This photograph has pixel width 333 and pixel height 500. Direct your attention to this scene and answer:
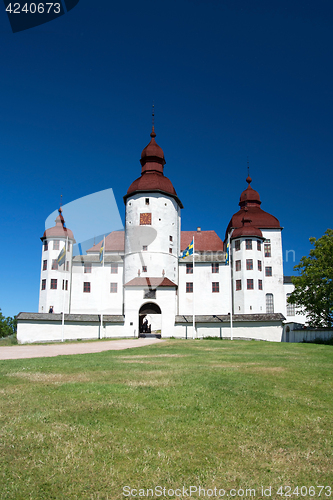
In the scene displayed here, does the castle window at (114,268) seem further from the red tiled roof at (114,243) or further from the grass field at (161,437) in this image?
the grass field at (161,437)

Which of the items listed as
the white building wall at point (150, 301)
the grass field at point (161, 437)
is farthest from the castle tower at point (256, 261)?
the grass field at point (161, 437)

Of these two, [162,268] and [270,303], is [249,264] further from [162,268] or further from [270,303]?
[162,268]

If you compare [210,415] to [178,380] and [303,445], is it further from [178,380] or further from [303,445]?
[178,380]

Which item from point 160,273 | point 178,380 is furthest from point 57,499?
point 160,273

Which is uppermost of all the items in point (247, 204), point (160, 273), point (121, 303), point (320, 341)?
point (247, 204)

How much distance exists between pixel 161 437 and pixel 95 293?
158 ft

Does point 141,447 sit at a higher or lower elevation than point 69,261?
lower

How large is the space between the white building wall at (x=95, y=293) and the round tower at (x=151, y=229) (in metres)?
4.90

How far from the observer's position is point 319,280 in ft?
108

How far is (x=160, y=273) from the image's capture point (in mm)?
47031

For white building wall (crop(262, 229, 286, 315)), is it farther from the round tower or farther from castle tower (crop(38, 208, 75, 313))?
castle tower (crop(38, 208, 75, 313))

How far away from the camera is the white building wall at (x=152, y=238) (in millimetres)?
47656

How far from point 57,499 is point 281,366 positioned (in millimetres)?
9988

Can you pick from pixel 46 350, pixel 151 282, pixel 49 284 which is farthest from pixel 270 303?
pixel 46 350
